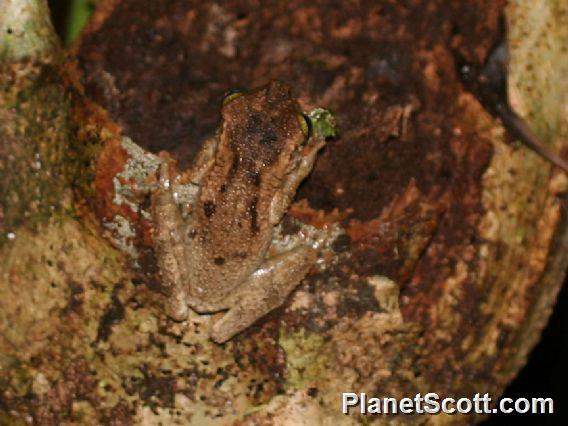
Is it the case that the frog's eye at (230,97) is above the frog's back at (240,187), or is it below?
above

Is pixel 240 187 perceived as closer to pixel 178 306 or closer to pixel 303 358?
pixel 178 306

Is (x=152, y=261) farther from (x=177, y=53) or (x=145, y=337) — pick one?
(x=177, y=53)

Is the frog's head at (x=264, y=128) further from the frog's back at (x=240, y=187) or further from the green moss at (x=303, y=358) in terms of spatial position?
the green moss at (x=303, y=358)

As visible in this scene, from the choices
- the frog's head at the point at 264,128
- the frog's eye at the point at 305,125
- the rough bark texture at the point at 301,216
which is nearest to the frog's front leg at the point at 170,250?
the rough bark texture at the point at 301,216

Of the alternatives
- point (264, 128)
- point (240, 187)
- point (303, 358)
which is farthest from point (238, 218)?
point (303, 358)

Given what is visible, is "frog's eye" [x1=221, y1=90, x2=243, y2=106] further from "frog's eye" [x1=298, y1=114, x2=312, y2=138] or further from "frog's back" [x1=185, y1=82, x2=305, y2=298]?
"frog's eye" [x1=298, y1=114, x2=312, y2=138]

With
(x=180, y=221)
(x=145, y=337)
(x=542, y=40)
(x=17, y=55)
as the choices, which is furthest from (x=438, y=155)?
(x=17, y=55)
